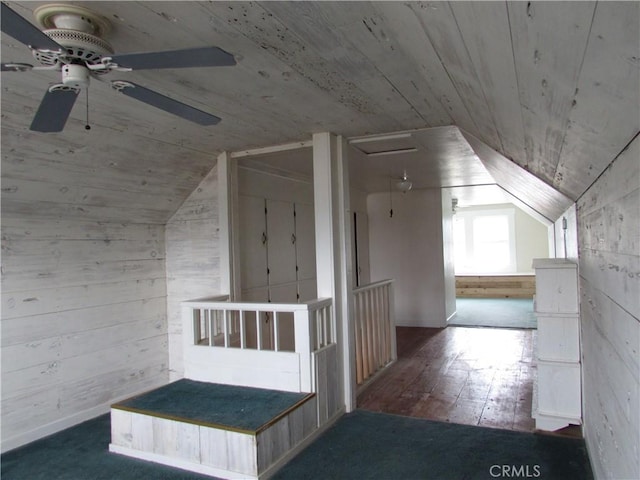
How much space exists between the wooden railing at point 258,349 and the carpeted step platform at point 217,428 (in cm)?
12

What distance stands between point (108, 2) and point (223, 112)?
1.34 m

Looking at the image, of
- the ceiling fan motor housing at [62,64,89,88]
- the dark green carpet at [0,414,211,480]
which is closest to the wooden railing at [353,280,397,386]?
the dark green carpet at [0,414,211,480]

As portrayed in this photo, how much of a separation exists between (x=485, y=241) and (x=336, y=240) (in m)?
9.12

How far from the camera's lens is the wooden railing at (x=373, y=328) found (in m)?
4.53

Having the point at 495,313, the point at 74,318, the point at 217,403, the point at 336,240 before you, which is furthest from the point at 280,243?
the point at 495,313

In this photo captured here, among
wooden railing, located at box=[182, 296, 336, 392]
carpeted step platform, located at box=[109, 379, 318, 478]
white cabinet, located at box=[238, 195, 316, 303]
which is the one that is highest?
white cabinet, located at box=[238, 195, 316, 303]

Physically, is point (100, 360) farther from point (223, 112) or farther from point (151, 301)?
point (223, 112)

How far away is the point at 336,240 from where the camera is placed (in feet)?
12.3

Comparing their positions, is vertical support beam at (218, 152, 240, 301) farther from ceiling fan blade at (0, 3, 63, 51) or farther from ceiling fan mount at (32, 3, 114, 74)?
ceiling fan blade at (0, 3, 63, 51)

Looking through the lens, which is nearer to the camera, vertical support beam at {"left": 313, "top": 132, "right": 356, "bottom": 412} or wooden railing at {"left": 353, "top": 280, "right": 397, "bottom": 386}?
vertical support beam at {"left": 313, "top": 132, "right": 356, "bottom": 412}

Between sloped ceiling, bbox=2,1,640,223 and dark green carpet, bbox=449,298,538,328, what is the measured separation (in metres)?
4.91

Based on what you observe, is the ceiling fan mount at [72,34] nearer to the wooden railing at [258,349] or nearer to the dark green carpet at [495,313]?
the wooden railing at [258,349]

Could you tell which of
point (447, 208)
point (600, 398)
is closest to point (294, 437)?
point (600, 398)

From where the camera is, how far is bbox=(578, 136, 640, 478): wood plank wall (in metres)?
1.22
